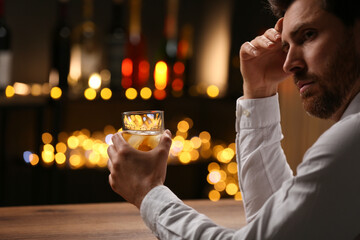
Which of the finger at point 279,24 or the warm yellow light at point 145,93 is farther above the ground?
the finger at point 279,24

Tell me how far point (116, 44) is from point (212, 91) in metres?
0.47

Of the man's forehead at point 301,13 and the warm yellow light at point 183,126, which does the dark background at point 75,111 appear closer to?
the warm yellow light at point 183,126

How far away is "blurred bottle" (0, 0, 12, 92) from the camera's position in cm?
194

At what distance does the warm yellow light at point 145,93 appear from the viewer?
84.7 inches

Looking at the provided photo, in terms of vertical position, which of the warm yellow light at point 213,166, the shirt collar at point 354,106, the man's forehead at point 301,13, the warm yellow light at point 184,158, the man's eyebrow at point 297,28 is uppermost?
the man's forehead at point 301,13

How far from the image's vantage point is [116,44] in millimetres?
2166

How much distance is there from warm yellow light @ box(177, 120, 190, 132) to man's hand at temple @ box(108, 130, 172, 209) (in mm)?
1617

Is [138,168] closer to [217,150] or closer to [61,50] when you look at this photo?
[61,50]

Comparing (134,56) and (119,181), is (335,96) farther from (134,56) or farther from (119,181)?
(134,56)

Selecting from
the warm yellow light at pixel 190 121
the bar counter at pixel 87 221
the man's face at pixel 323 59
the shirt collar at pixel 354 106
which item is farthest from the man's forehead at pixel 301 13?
the warm yellow light at pixel 190 121

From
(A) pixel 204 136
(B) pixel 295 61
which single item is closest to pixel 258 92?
(B) pixel 295 61

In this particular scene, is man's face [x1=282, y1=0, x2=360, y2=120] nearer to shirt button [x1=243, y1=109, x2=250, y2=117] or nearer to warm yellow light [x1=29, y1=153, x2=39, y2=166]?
shirt button [x1=243, y1=109, x2=250, y2=117]

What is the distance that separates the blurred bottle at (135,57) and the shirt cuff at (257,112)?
121cm

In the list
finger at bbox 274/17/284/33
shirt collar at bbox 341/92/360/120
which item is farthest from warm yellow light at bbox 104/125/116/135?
shirt collar at bbox 341/92/360/120
